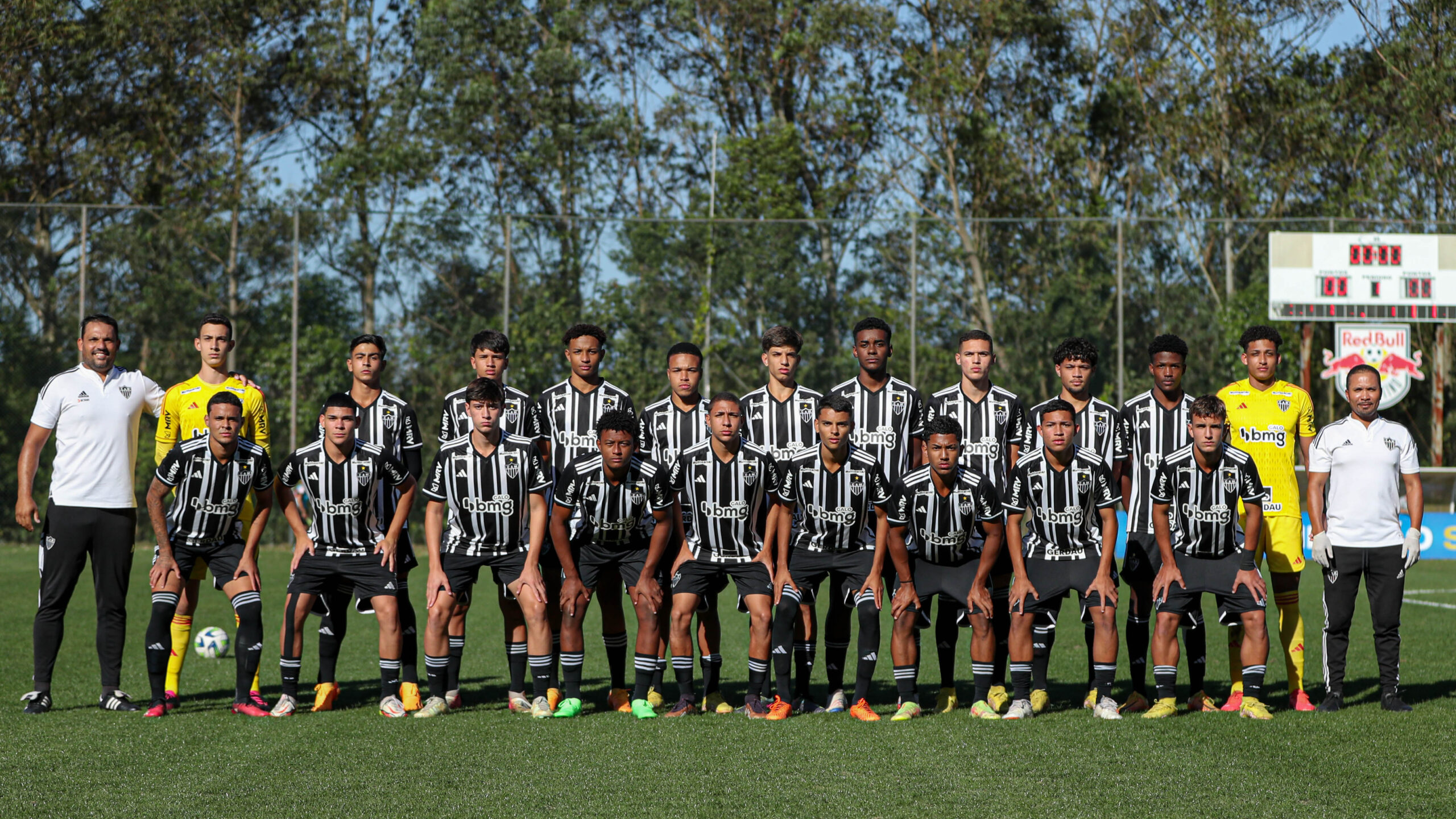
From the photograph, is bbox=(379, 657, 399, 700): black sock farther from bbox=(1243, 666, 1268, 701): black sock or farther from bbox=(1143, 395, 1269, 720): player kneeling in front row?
bbox=(1243, 666, 1268, 701): black sock

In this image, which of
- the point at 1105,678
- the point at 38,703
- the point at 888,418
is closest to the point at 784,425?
the point at 888,418

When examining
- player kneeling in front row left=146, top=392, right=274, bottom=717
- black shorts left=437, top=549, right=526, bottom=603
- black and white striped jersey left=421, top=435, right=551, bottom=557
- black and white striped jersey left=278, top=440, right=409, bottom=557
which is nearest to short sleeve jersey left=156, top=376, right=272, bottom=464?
player kneeling in front row left=146, top=392, right=274, bottom=717

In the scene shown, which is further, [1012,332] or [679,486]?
[1012,332]

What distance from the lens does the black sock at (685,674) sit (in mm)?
6465

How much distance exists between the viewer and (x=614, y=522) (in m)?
6.61

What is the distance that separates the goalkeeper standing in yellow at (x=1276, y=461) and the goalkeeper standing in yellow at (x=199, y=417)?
16.3ft

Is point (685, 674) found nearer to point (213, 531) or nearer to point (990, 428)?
point (990, 428)

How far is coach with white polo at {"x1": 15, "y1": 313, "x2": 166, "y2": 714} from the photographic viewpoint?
6.61m

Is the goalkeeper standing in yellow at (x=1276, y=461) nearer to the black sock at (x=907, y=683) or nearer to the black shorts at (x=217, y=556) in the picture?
the black sock at (x=907, y=683)

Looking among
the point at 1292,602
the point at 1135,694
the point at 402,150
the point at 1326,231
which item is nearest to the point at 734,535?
the point at 1135,694

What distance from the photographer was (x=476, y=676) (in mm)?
8008

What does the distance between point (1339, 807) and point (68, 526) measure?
5675 mm

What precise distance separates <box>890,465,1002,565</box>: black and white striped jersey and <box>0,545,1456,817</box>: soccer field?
874mm

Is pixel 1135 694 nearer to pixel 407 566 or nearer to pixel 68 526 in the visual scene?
pixel 407 566
